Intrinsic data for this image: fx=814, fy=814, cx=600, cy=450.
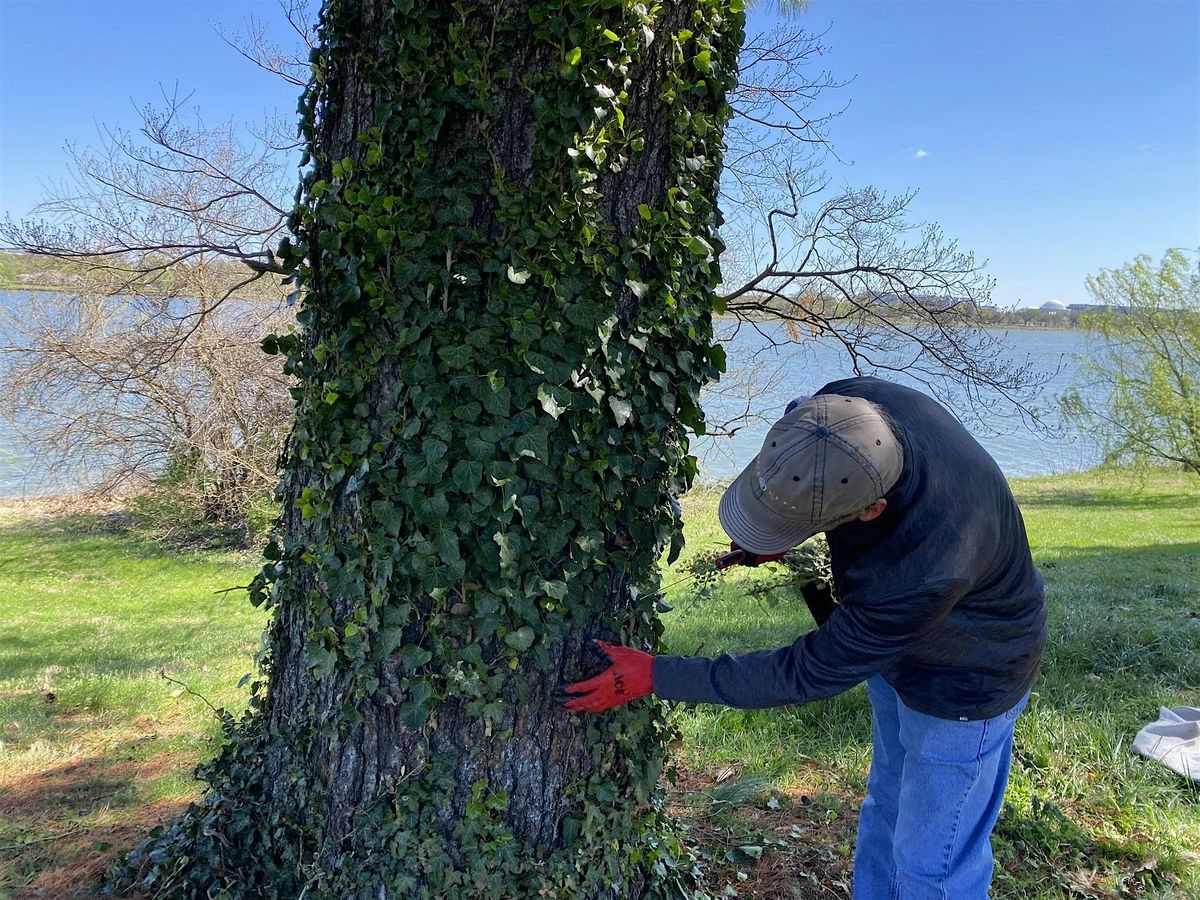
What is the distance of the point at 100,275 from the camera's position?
10.4 m

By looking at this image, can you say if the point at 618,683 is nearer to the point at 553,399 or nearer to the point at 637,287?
the point at 553,399

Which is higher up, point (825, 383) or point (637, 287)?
point (637, 287)

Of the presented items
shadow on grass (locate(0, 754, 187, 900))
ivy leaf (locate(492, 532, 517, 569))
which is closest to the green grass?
shadow on grass (locate(0, 754, 187, 900))

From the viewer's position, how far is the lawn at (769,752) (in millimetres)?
2914

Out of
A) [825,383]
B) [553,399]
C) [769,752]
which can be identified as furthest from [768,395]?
[553,399]

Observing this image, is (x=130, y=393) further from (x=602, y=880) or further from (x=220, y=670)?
(x=602, y=880)

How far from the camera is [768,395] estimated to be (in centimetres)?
1176

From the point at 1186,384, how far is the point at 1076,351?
7.26 feet

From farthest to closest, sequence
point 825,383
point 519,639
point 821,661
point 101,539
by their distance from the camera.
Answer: point 101,539 < point 825,383 < point 519,639 < point 821,661

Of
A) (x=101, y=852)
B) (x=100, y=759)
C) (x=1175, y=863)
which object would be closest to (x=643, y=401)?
(x=101, y=852)

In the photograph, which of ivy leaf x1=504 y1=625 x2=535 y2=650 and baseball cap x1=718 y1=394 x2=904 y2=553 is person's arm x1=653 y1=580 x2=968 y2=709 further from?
ivy leaf x1=504 y1=625 x2=535 y2=650

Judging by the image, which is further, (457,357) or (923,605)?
(457,357)

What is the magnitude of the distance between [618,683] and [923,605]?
804 mm

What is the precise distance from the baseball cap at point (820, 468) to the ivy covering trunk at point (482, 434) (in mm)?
455
